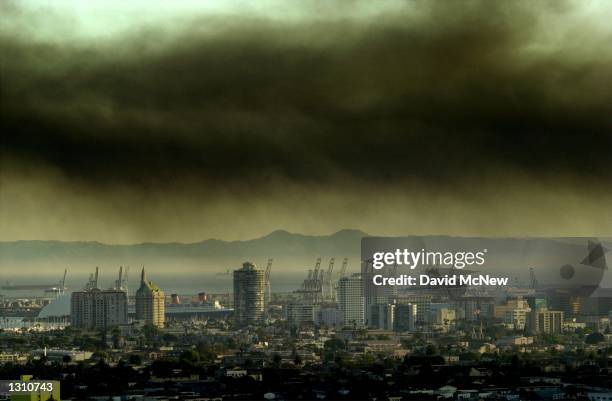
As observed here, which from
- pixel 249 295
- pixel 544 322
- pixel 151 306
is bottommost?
pixel 544 322

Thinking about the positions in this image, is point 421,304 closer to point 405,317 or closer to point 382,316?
point 405,317

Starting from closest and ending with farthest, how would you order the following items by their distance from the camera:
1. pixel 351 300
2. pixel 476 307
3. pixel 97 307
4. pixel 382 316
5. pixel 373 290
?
pixel 476 307 < pixel 373 290 < pixel 382 316 < pixel 351 300 < pixel 97 307

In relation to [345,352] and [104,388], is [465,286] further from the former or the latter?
[104,388]

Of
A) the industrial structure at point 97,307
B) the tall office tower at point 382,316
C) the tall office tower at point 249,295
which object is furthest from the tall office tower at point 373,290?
the industrial structure at point 97,307

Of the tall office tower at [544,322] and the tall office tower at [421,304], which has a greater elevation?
the tall office tower at [421,304]

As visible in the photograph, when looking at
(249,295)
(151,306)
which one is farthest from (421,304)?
(151,306)

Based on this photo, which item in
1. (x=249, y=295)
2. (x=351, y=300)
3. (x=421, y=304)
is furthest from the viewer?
(x=249, y=295)

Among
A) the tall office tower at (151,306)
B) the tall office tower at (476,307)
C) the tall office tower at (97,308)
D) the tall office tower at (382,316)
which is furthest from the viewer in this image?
the tall office tower at (97,308)

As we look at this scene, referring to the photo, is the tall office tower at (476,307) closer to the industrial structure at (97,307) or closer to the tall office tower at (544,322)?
the tall office tower at (544,322)
